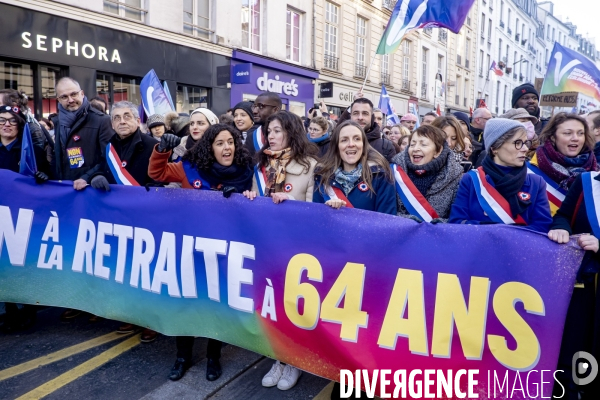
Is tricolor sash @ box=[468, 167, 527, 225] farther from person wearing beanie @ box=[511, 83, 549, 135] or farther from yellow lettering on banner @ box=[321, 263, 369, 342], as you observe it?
person wearing beanie @ box=[511, 83, 549, 135]

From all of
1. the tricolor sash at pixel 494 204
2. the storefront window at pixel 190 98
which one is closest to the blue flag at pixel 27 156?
the tricolor sash at pixel 494 204

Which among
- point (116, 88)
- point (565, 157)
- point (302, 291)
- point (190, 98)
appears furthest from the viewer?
point (190, 98)

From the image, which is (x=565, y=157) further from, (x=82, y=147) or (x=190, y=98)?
(x=190, y=98)

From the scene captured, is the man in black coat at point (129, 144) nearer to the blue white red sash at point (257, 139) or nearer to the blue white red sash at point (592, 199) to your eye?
the blue white red sash at point (257, 139)

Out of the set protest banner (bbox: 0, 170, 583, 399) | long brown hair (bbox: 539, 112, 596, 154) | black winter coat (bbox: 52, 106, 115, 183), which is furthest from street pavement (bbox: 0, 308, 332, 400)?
long brown hair (bbox: 539, 112, 596, 154)

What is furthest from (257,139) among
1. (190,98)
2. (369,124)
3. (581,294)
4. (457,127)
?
(190,98)

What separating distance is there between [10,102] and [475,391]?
462 cm

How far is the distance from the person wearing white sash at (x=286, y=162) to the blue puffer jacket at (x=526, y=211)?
40.9 inches

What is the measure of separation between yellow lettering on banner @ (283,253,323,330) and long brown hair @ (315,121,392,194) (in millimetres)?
596

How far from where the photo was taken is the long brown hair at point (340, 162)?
3.12m

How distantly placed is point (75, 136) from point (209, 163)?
5.24ft

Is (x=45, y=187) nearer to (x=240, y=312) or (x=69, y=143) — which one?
(x=69, y=143)

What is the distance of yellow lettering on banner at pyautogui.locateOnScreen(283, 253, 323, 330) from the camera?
9.09 ft

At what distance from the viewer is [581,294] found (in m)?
2.66
